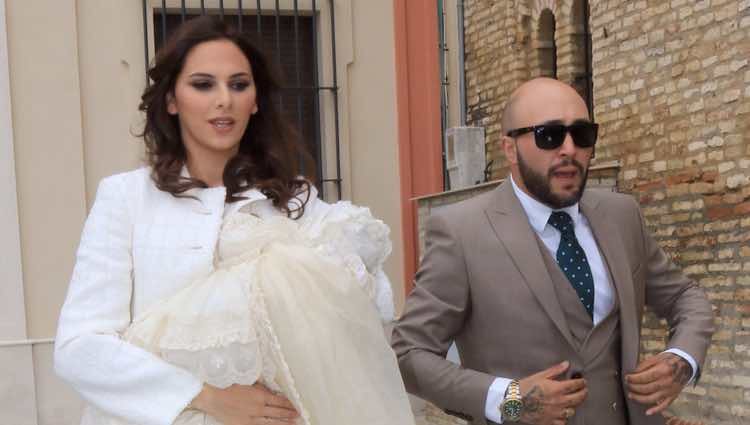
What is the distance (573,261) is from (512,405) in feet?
1.37

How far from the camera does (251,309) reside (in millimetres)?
2014

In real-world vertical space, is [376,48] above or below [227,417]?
above

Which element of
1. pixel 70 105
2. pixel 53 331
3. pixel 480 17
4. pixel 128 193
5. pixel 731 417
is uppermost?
pixel 480 17

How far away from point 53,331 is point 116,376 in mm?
6779

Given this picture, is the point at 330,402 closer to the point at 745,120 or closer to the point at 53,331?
the point at 745,120

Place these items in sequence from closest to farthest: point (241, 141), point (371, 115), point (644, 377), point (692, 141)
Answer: point (241, 141) → point (644, 377) → point (692, 141) → point (371, 115)

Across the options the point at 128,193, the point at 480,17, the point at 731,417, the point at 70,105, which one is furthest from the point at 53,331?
the point at 128,193

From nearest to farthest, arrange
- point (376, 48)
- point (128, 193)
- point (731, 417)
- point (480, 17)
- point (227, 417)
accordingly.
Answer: point (227, 417), point (128, 193), point (731, 417), point (376, 48), point (480, 17)

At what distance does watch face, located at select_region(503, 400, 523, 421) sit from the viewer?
102 inches

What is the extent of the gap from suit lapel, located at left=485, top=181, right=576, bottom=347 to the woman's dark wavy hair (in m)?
0.68

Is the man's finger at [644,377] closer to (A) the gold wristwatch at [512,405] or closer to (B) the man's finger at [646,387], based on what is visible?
(B) the man's finger at [646,387]

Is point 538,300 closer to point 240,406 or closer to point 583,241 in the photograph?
point 583,241

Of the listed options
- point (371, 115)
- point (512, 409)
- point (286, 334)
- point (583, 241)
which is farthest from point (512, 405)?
point (371, 115)

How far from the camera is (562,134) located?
2.74 meters
